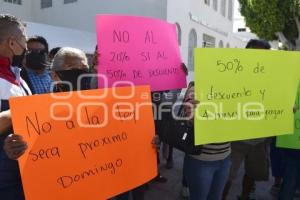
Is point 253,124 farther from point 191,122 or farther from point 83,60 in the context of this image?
point 83,60

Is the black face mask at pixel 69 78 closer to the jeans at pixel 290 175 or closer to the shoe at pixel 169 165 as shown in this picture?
the jeans at pixel 290 175

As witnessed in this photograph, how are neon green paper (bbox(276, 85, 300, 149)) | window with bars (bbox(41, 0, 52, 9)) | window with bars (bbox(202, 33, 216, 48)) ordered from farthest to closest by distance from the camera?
window with bars (bbox(202, 33, 216, 48)), window with bars (bbox(41, 0, 52, 9)), neon green paper (bbox(276, 85, 300, 149))

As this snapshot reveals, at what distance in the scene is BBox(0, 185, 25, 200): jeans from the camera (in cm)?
190

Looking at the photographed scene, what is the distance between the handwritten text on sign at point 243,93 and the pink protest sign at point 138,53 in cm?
51

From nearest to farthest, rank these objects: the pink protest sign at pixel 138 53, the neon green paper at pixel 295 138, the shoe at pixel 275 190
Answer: the pink protest sign at pixel 138 53
the neon green paper at pixel 295 138
the shoe at pixel 275 190

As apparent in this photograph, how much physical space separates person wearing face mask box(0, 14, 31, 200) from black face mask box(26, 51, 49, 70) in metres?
1.59

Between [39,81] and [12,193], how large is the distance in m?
1.63

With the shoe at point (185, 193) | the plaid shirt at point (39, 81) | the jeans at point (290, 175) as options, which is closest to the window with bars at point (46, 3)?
the plaid shirt at point (39, 81)

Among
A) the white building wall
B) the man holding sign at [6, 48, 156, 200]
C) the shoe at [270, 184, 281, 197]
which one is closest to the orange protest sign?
the man holding sign at [6, 48, 156, 200]

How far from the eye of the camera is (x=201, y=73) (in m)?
2.32

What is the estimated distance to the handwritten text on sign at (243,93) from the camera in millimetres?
2350

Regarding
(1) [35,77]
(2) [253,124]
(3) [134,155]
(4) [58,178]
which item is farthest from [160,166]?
(4) [58,178]

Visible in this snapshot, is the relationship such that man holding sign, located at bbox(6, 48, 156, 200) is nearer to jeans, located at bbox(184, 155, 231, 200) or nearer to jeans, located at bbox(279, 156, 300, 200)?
jeans, located at bbox(184, 155, 231, 200)

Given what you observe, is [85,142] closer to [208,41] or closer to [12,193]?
[12,193]
